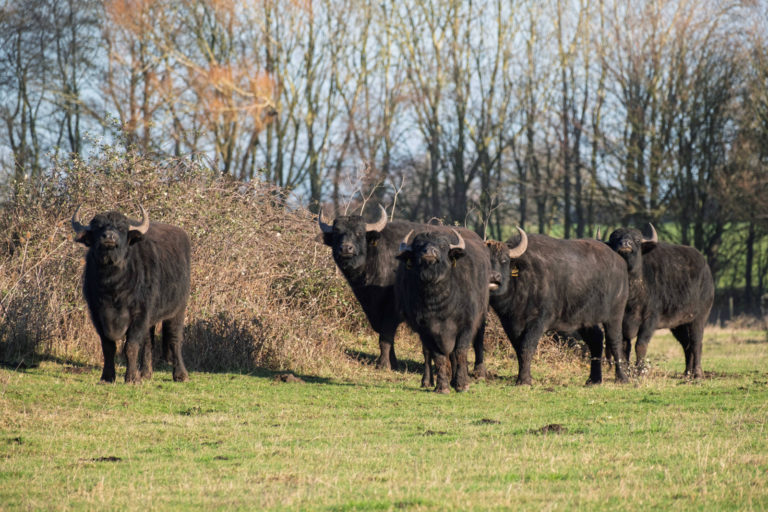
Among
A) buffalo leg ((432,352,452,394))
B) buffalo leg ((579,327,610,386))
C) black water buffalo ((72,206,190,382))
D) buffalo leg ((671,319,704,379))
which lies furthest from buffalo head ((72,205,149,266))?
buffalo leg ((671,319,704,379))

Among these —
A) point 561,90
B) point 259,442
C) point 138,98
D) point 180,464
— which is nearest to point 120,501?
point 180,464

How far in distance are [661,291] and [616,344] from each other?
1476mm

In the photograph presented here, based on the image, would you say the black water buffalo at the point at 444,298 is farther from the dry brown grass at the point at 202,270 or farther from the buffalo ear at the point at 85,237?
the buffalo ear at the point at 85,237

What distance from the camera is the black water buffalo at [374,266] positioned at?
1370 centimetres

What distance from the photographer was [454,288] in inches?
456

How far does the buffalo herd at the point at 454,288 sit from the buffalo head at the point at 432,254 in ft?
0.05

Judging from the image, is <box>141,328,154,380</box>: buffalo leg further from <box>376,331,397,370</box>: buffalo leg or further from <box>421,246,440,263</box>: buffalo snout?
<box>421,246,440,263</box>: buffalo snout

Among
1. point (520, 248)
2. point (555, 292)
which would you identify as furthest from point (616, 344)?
point (520, 248)

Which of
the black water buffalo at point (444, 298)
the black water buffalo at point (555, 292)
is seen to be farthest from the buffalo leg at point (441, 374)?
the black water buffalo at point (555, 292)

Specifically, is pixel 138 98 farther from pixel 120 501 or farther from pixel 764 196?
pixel 120 501

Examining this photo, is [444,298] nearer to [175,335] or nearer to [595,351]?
[595,351]

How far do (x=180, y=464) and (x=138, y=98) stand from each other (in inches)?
1000

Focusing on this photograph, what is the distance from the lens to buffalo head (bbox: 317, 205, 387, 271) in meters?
13.6

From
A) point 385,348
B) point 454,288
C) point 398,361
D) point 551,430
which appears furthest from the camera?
point 398,361
